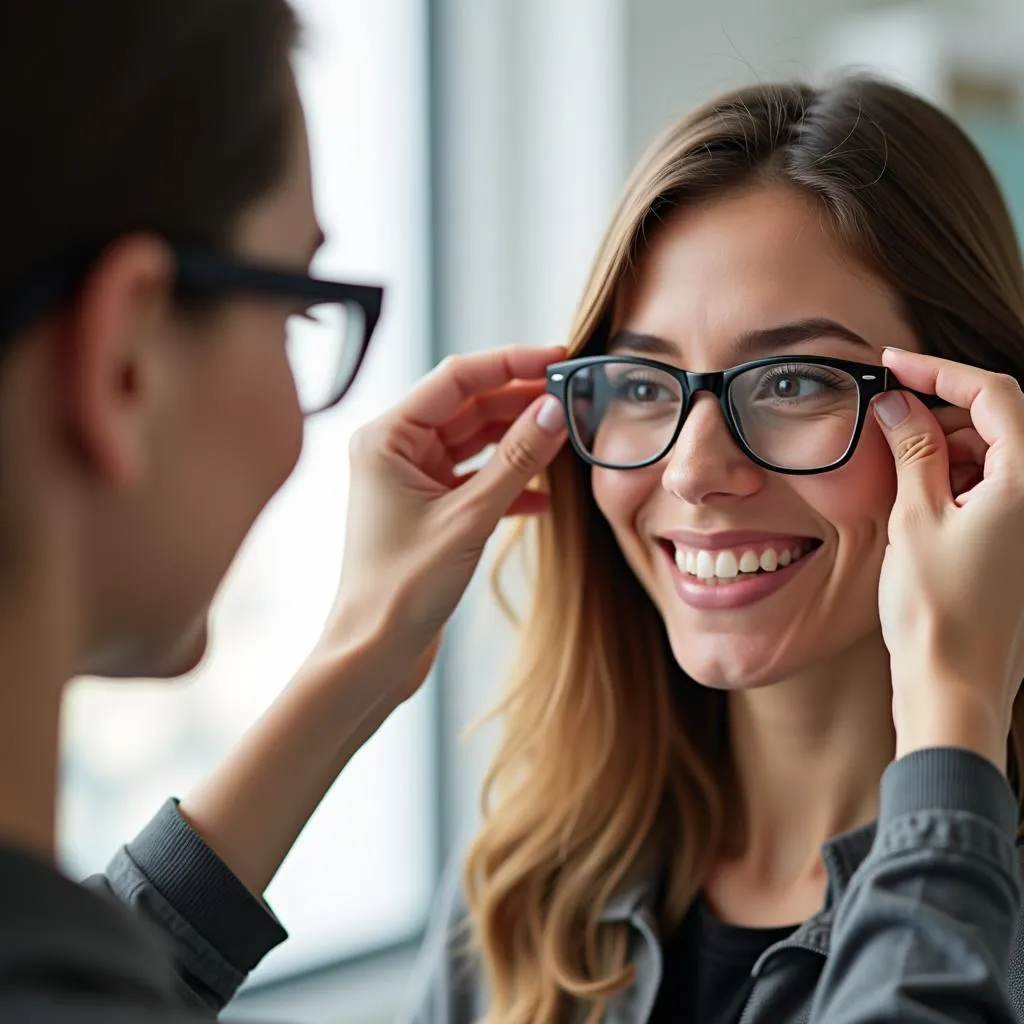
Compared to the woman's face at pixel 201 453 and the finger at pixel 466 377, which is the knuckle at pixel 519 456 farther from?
the woman's face at pixel 201 453

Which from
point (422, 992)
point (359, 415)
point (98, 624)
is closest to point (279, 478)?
point (98, 624)

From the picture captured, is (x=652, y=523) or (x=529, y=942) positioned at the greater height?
(x=652, y=523)

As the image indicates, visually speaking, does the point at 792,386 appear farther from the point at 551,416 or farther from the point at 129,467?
the point at 129,467

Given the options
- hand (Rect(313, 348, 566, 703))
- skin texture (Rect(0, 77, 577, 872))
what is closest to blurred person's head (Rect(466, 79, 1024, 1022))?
hand (Rect(313, 348, 566, 703))

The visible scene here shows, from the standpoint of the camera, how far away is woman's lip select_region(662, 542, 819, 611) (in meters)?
1.32

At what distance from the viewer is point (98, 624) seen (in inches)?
28.0

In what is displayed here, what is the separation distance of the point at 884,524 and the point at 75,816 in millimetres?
1361

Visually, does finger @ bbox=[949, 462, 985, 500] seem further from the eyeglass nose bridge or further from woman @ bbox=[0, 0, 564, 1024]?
woman @ bbox=[0, 0, 564, 1024]

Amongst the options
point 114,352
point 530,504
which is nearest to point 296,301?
point 114,352

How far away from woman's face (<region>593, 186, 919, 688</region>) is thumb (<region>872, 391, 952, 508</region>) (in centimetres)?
4

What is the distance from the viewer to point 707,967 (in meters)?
1.38

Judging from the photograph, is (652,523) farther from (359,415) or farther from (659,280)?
(359,415)

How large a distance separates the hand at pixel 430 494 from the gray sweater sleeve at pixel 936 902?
486 mm

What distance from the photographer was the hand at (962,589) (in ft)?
3.17
